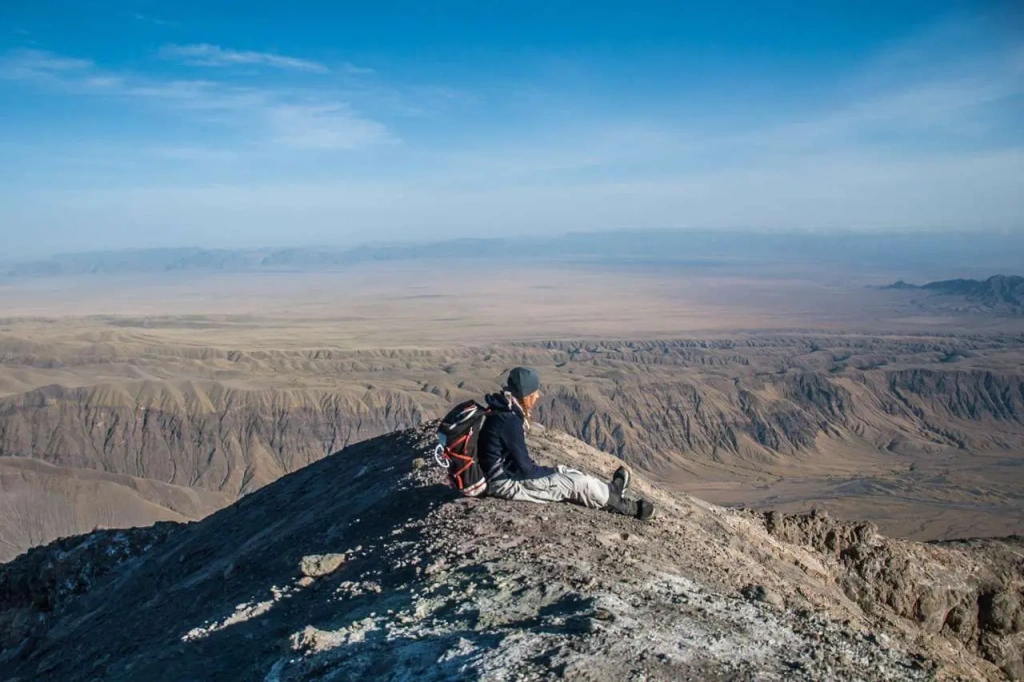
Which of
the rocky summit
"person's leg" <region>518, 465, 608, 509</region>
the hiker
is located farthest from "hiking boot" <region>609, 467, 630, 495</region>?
the rocky summit

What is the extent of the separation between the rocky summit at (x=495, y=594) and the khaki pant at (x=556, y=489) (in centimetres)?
14

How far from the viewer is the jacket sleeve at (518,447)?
795 centimetres

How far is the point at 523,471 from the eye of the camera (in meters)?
8.20

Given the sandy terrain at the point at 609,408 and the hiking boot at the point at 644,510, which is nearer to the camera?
the hiking boot at the point at 644,510

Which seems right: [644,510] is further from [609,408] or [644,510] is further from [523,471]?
A: [609,408]

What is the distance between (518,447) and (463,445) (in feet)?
1.81

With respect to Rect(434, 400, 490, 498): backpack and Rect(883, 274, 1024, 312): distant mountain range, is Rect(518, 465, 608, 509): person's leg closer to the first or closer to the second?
Rect(434, 400, 490, 498): backpack

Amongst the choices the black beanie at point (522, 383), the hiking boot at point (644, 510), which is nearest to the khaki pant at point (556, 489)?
the hiking boot at point (644, 510)

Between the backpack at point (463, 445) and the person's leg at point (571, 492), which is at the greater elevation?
the backpack at point (463, 445)

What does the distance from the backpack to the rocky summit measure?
0.30 meters

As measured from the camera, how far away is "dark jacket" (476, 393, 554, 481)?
26.0 feet

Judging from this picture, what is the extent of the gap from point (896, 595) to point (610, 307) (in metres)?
185

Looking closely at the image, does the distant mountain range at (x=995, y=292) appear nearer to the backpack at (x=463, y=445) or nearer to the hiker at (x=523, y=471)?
the hiker at (x=523, y=471)

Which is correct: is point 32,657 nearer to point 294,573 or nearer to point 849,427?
point 294,573
